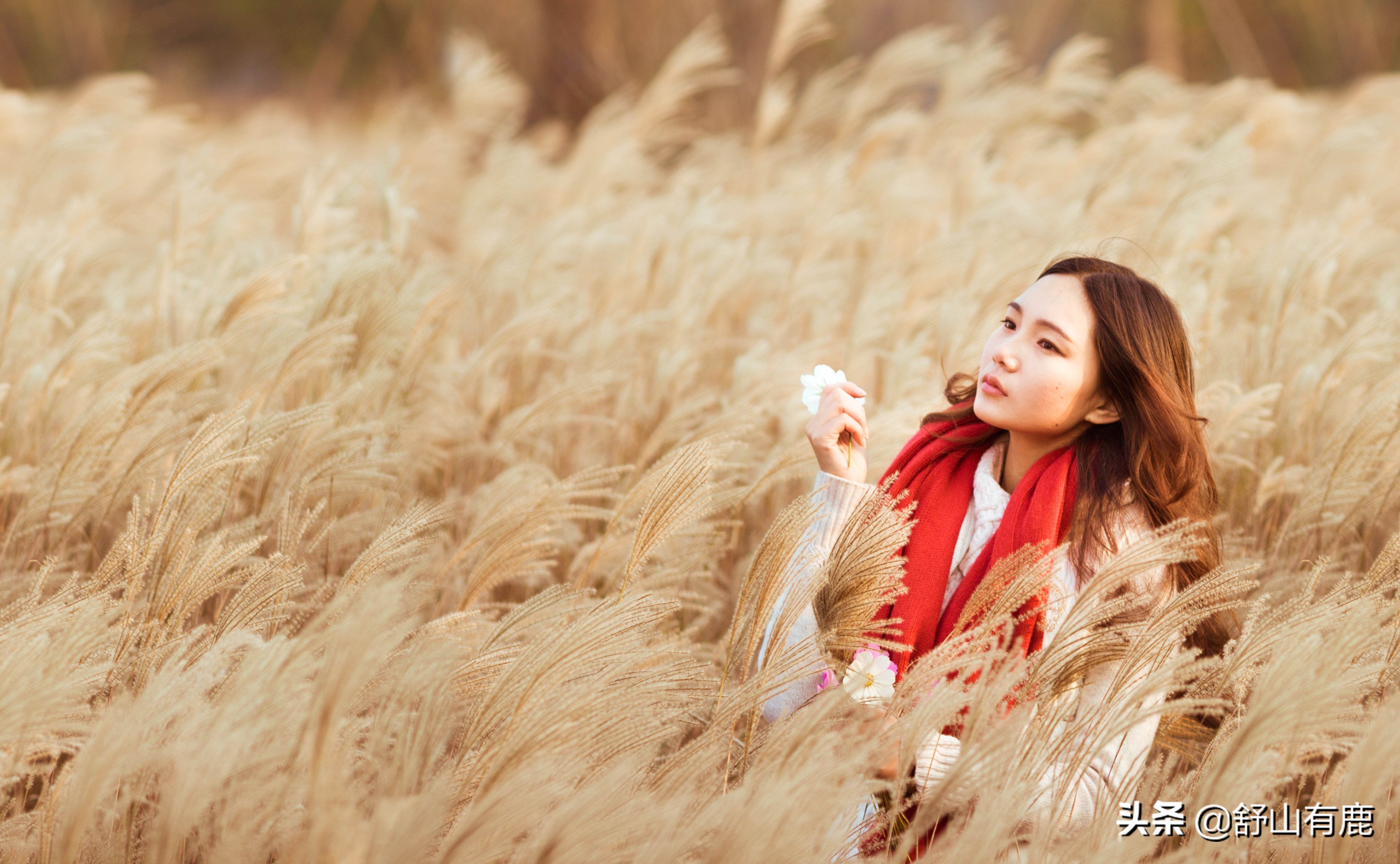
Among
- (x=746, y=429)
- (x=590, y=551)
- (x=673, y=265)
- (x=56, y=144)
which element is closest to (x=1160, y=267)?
(x=673, y=265)

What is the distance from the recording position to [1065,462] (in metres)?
1.69

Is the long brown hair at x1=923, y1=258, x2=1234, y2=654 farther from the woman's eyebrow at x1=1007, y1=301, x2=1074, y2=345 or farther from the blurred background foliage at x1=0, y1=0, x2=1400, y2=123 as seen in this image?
the blurred background foliage at x1=0, y1=0, x2=1400, y2=123

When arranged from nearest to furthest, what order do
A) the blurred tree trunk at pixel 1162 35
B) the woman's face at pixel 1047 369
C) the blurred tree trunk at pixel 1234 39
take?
the woman's face at pixel 1047 369 → the blurred tree trunk at pixel 1234 39 → the blurred tree trunk at pixel 1162 35

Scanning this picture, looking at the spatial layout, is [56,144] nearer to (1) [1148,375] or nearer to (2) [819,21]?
(1) [1148,375]

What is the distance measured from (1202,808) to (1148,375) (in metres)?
0.70

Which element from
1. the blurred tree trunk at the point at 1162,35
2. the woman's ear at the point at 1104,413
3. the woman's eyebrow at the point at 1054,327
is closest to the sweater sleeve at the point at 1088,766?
the woman's ear at the point at 1104,413

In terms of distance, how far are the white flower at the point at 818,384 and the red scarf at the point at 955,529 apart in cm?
19

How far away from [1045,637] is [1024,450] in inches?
13.7

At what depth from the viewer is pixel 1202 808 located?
1259 mm

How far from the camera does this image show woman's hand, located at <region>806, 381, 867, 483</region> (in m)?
1.75

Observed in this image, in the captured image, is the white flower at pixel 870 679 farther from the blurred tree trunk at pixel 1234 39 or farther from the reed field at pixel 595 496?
the blurred tree trunk at pixel 1234 39

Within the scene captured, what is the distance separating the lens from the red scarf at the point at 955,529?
5.24 feet

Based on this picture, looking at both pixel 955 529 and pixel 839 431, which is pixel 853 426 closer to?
pixel 839 431

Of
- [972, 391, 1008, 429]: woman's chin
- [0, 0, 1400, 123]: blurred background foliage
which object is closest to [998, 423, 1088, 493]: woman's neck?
[972, 391, 1008, 429]: woman's chin
